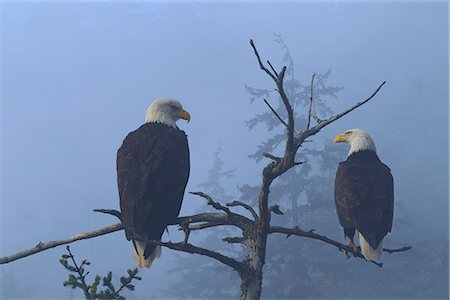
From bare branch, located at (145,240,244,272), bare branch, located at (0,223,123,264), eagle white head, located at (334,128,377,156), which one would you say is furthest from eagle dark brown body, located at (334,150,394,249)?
bare branch, located at (0,223,123,264)

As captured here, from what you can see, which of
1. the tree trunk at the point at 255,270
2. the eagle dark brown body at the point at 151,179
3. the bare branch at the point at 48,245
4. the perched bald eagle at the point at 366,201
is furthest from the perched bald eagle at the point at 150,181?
the perched bald eagle at the point at 366,201

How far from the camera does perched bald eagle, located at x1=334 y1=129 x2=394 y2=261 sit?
18.5ft

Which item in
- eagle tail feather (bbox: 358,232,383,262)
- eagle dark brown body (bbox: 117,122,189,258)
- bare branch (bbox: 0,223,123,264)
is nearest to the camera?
bare branch (bbox: 0,223,123,264)

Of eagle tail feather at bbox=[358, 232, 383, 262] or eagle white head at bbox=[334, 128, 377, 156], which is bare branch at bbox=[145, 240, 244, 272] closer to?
eagle tail feather at bbox=[358, 232, 383, 262]

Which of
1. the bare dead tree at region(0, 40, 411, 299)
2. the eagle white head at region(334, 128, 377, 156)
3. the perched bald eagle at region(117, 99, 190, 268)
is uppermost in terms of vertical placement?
the eagle white head at region(334, 128, 377, 156)

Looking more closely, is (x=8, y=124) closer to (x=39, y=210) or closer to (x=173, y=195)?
(x=39, y=210)

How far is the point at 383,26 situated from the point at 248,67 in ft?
147

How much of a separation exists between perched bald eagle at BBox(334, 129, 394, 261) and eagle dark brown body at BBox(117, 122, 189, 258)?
1973mm

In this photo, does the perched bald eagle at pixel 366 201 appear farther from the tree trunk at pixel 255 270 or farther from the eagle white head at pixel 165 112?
the eagle white head at pixel 165 112

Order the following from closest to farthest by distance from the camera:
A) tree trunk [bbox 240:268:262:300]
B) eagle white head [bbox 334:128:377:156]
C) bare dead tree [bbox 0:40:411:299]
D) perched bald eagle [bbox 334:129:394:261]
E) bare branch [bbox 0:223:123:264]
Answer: bare dead tree [bbox 0:40:411:299]
tree trunk [bbox 240:268:262:300]
bare branch [bbox 0:223:123:264]
perched bald eagle [bbox 334:129:394:261]
eagle white head [bbox 334:128:377:156]

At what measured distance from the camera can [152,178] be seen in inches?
190

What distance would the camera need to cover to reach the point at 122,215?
14.7ft

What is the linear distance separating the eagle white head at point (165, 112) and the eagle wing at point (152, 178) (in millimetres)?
274

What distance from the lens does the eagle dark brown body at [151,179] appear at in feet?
15.1
